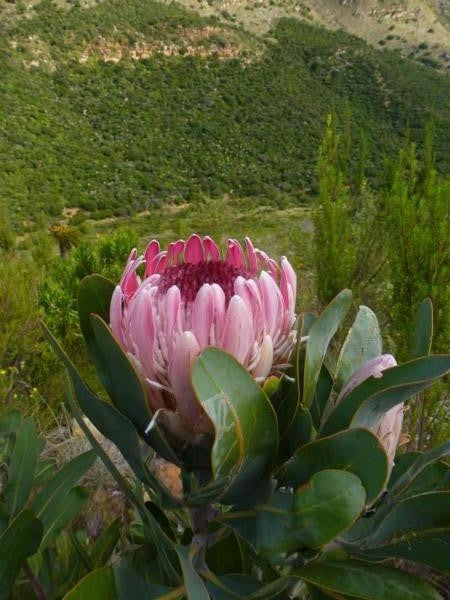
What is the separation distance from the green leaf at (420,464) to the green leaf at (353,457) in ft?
0.31

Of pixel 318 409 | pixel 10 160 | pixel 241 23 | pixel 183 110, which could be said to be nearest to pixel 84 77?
pixel 183 110

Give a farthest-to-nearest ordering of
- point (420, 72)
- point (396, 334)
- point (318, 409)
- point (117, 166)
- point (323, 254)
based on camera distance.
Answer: point (420, 72), point (117, 166), point (323, 254), point (396, 334), point (318, 409)

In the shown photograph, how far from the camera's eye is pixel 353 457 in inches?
26.4

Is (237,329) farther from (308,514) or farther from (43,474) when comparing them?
(43,474)

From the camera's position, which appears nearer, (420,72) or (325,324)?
(325,324)

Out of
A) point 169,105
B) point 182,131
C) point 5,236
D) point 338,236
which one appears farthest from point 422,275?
point 169,105

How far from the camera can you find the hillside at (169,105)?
22.1 meters

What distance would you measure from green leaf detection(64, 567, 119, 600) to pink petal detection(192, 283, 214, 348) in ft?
0.97

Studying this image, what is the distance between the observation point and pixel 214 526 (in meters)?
0.91

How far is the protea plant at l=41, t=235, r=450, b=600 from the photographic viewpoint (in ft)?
2.18

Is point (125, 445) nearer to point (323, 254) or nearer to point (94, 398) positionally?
point (94, 398)

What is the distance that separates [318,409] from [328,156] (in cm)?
420

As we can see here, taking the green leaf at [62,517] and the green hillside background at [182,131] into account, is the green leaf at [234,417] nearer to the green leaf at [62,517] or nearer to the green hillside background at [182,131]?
the green leaf at [62,517]

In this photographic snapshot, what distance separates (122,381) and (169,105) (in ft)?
95.0
